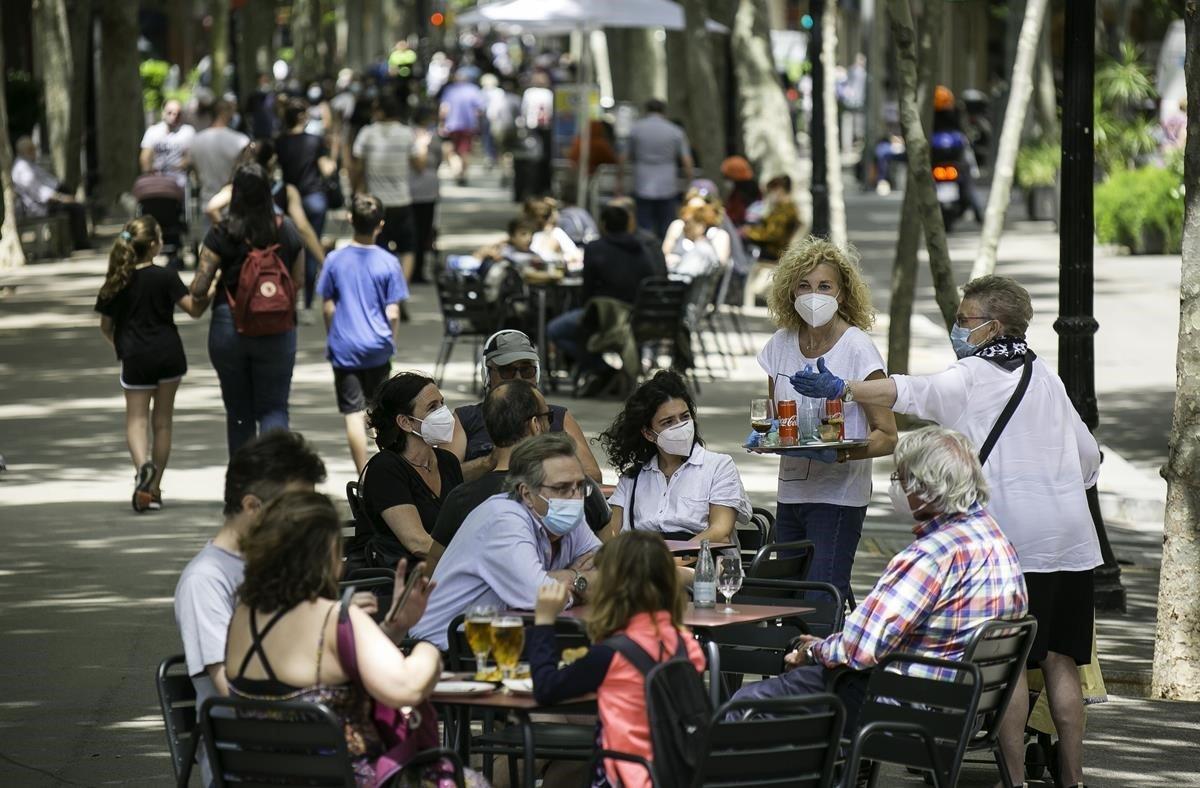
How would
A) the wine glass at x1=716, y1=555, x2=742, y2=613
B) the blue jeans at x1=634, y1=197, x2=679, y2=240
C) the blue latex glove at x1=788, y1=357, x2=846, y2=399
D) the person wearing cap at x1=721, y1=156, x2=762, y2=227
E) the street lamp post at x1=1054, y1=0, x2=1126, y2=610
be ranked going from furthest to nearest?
the person wearing cap at x1=721, y1=156, x2=762, y2=227 → the blue jeans at x1=634, y1=197, x2=679, y2=240 → the street lamp post at x1=1054, y1=0, x2=1126, y2=610 → the blue latex glove at x1=788, y1=357, x2=846, y2=399 → the wine glass at x1=716, y1=555, x2=742, y2=613

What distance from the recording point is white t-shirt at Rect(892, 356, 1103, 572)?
22.2ft

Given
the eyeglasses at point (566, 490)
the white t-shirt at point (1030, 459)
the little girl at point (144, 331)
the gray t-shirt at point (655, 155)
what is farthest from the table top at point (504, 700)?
the gray t-shirt at point (655, 155)

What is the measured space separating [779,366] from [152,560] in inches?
163

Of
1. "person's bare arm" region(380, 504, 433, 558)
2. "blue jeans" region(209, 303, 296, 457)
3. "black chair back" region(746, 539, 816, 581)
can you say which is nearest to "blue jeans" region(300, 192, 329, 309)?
"blue jeans" region(209, 303, 296, 457)

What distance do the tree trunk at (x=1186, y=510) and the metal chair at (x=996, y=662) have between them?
261 centimetres

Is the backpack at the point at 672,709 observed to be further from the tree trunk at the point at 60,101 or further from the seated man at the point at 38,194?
the tree trunk at the point at 60,101

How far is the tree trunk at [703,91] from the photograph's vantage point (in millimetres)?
26531

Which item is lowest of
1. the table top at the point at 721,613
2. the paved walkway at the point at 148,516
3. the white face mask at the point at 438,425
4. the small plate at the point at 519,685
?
the paved walkway at the point at 148,516

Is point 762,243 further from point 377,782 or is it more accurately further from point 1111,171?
point 377,782

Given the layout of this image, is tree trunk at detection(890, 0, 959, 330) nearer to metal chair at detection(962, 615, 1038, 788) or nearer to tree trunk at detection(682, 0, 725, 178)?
metal chair at detection(962, 615, 1038, 788)

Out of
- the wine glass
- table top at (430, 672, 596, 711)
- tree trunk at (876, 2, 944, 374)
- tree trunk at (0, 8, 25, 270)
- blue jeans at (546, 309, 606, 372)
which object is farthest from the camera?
tree trunk at (0, 8, 25, 270)

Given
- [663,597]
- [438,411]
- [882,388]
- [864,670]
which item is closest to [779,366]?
[882,388]

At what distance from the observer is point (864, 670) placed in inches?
241

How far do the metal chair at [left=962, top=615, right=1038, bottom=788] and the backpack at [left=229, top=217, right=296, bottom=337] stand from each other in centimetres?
602
